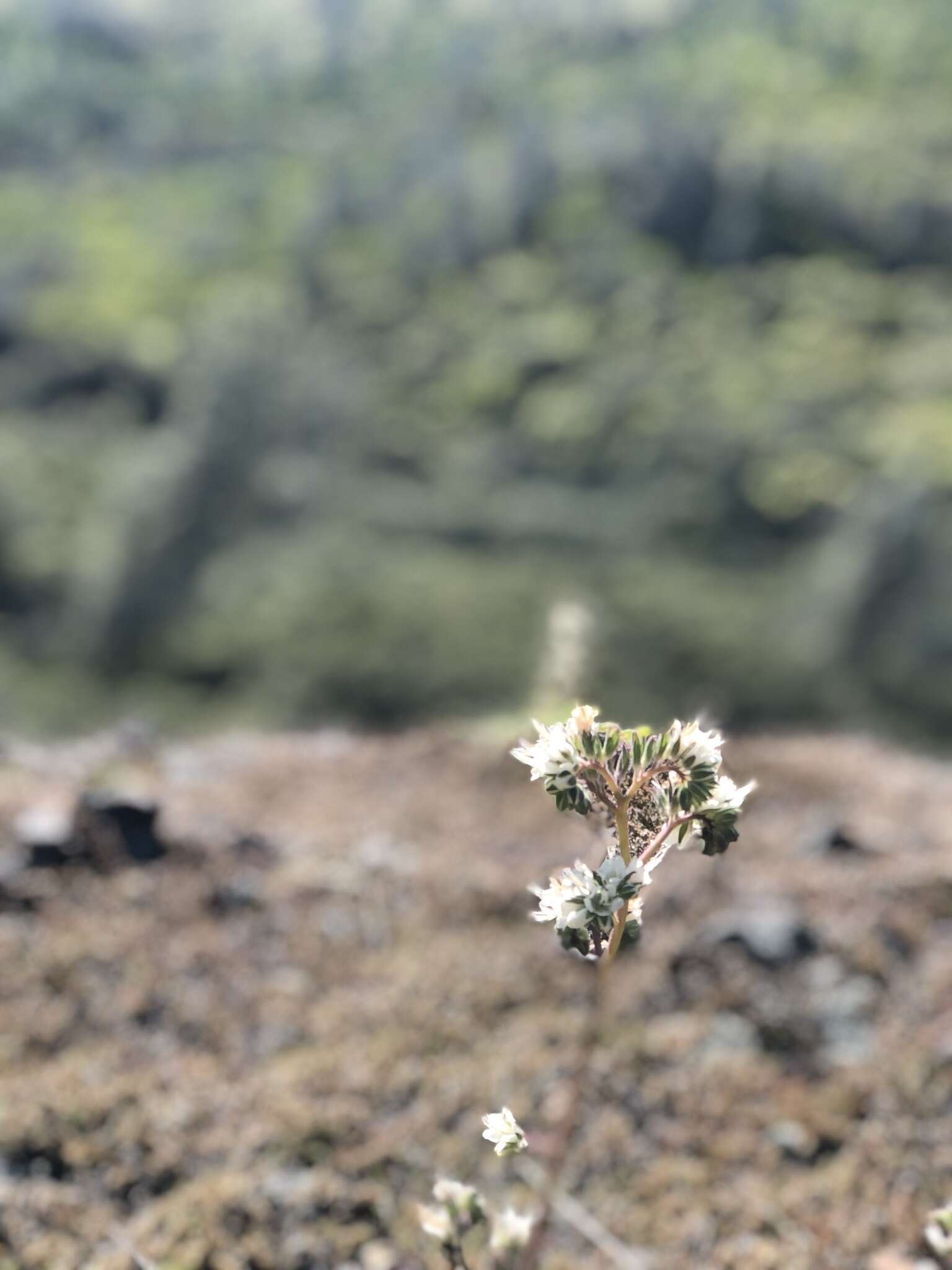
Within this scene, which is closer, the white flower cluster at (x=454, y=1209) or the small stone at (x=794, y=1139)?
the white flower cluster at (x=454, y=1209)

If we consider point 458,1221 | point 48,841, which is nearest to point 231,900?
point 48,841

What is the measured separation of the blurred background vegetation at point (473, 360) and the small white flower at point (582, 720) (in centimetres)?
2124

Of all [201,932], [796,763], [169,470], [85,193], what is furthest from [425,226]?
[201,932]

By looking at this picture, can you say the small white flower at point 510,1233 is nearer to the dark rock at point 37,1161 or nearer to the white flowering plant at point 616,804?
the white flowering plant at point 616,804

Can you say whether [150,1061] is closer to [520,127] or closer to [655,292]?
[655,292]

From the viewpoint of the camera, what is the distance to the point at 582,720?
2373 mm

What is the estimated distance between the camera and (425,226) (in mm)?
92438

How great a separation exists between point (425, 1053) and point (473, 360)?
77043mm

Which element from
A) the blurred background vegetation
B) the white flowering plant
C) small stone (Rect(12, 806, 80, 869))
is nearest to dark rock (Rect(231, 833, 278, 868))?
small stone (Rect(12, 806, 80, 869))

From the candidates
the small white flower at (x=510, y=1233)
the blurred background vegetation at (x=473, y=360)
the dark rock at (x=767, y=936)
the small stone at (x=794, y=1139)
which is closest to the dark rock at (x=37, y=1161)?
the small white flower at (x=510, y=1233)

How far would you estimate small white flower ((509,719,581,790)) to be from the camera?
91.6 inches

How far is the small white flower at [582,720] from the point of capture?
2.37 meters

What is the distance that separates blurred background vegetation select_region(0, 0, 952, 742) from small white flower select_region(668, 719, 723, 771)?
21245 mm

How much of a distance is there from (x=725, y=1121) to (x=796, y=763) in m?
8.46
